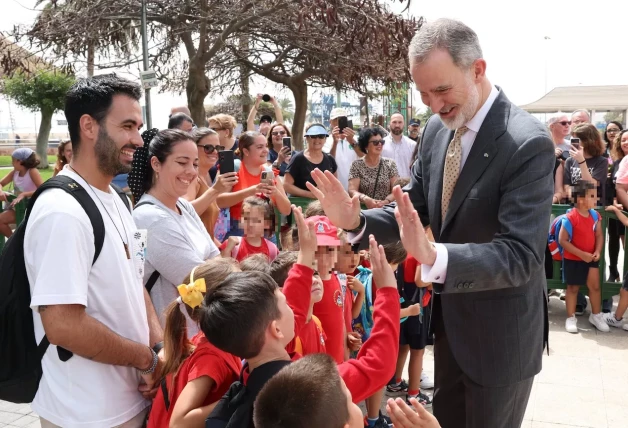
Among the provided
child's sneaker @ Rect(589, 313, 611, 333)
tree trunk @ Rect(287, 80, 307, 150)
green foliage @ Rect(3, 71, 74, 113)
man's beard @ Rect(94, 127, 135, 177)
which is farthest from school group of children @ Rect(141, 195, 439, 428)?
green foliage @ Rect(3, 71, 74, 113)

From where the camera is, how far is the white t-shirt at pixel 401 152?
8.09 meters

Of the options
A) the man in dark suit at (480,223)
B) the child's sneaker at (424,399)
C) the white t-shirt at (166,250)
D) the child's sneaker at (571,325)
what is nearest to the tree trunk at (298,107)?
the child's sneaker at (571,325)

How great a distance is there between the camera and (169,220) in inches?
117

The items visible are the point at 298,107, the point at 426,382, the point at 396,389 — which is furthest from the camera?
the point at 298,107

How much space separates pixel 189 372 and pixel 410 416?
0.86m

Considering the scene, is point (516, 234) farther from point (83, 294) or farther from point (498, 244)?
point (83, 294)

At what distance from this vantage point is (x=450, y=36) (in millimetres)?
2096

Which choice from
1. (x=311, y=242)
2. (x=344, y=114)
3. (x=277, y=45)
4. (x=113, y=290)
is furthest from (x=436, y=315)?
(x=277, y=45)

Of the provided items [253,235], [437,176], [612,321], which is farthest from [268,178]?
[612,321]

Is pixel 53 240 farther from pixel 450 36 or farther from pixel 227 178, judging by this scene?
pixel 227 178

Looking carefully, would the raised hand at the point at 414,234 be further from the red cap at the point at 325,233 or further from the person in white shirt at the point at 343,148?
the person in white shirt at the point at 343,148

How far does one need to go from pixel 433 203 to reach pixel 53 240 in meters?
1.42

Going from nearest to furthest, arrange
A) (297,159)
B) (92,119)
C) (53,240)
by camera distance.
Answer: (53,240) → (92,119) → (297,159)

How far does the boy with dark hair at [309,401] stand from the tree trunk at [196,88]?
32.8 feet
